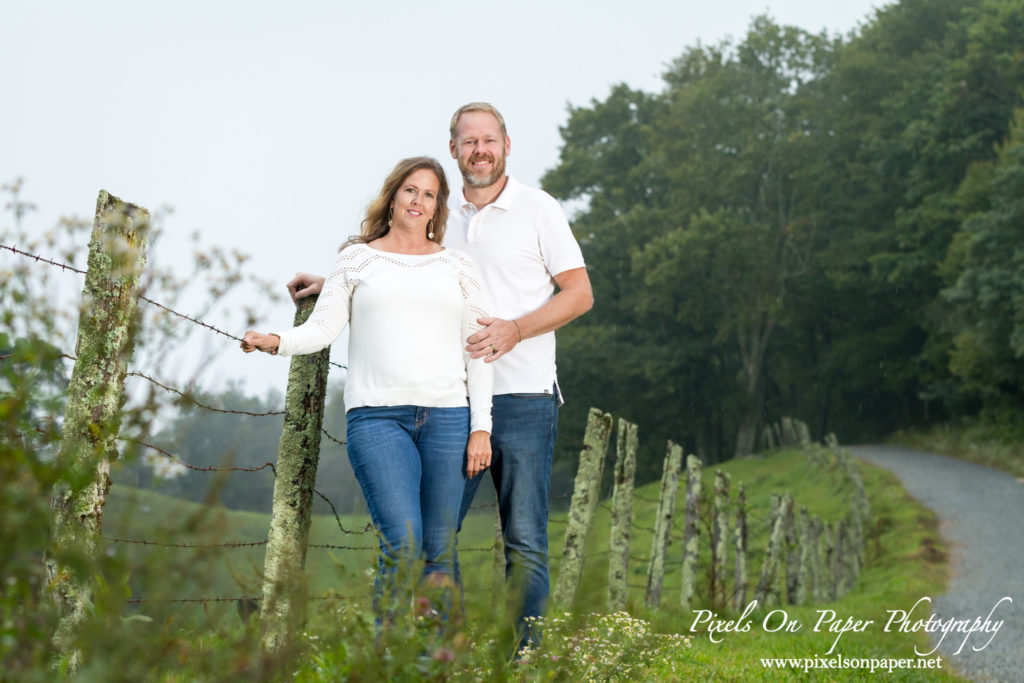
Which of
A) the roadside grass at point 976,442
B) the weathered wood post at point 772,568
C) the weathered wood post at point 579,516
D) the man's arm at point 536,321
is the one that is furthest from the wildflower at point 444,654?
the roadside grass at point 976,442

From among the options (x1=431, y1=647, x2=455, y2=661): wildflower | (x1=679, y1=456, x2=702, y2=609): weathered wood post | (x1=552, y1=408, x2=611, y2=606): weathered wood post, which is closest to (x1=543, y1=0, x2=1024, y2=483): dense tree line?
(x1=679, y1=456, x2=702, y2=609): weathered wood post

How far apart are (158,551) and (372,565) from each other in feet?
2.07

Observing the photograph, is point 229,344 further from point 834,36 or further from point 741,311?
point 834,36

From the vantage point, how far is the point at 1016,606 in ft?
31.1

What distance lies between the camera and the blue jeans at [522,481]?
389cm

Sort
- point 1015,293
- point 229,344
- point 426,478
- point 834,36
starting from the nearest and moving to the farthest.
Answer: point 229,344 → point 426,478 → point 1015,293 → point 834,36

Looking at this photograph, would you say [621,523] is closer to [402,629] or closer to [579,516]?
[579,516]

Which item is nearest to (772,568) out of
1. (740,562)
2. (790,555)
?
(740,562)

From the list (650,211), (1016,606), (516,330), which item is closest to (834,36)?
(650,211)

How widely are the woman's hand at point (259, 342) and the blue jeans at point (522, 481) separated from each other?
987 mm

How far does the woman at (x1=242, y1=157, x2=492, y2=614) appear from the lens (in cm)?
333

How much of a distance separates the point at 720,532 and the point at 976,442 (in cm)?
2320

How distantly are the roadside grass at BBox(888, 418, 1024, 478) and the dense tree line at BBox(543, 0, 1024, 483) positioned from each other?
124 centimetres

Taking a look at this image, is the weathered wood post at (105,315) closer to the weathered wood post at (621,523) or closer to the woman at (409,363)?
the woman at (409,363)
